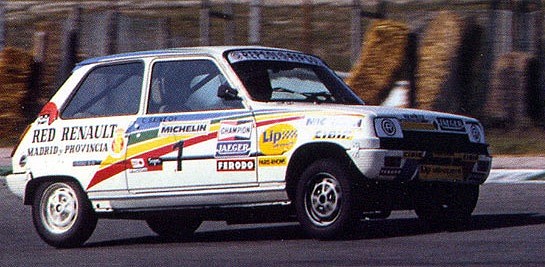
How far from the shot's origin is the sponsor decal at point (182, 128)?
10273 mm

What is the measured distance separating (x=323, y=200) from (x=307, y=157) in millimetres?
374

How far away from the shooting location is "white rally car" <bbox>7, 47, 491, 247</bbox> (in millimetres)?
9812

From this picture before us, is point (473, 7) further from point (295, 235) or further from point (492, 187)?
point (295, 235)

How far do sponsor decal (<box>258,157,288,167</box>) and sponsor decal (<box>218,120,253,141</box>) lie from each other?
214 mm

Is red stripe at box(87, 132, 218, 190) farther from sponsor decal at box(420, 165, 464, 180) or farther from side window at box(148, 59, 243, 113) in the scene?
sponsor decal at box(420, 165, 464, 180)

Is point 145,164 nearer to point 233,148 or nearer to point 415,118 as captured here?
point 233,148

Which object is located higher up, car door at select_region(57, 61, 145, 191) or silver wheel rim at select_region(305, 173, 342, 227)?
car door at select_region(57, 61, 145, 191)

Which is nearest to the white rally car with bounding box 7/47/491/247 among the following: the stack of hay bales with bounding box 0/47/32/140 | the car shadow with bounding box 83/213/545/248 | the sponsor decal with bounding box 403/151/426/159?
the sponsor decal with bounding box 403/151/426/159

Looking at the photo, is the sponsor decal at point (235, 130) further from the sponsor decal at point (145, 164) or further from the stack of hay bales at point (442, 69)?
the stack of hay bales at point (442, 69)

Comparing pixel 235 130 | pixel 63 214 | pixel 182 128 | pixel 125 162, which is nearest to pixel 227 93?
pixel 235 130

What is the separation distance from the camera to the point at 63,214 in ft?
36.0


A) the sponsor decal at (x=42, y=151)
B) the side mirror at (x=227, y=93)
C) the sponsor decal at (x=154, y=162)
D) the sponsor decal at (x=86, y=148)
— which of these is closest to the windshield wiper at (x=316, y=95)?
the side mirror at (x=227, y=93)

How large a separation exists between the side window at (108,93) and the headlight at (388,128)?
2194 mm

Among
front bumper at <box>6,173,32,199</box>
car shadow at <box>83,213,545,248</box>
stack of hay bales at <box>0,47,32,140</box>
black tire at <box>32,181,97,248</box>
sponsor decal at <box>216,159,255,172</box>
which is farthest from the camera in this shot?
stack of hay bales at <box>0,47,32,140</box>
